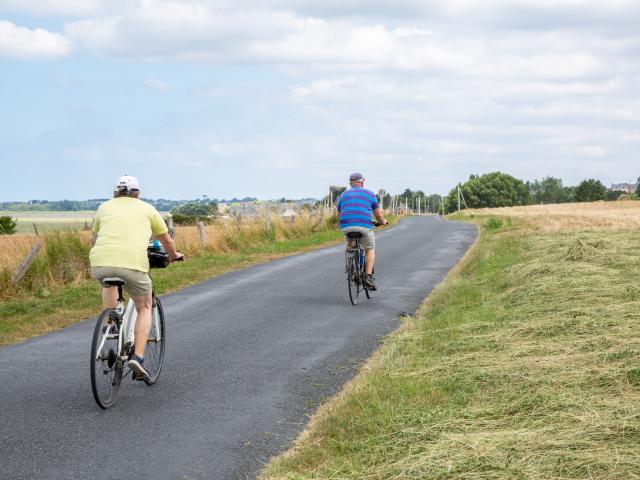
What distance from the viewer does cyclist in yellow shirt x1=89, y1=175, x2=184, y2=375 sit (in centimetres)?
695

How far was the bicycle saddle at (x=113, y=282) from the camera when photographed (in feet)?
22.9

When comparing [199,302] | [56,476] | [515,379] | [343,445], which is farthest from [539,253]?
[56,476]

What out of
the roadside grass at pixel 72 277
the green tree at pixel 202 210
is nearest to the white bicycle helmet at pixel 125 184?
the roadside grass at pixel 72 277

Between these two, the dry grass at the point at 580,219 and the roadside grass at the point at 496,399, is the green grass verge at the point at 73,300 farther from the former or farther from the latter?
the dry grass at the point at 580,219

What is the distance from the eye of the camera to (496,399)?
242 inches

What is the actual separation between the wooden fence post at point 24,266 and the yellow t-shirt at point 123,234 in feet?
29.8

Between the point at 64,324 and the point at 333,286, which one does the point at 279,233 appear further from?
the point at 64,324

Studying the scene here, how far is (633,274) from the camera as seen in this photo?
1253 centimetres

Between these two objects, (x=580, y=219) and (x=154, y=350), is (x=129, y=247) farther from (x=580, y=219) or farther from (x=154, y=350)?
(x=580, y=219)

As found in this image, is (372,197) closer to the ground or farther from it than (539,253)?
farther from it

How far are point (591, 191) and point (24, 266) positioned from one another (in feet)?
520

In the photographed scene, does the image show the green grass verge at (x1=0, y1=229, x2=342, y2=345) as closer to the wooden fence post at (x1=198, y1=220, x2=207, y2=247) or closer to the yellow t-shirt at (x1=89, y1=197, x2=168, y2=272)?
the wooden fence post at (x1=198, y1=220, x2=207, y2=247)

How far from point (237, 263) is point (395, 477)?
1701cm

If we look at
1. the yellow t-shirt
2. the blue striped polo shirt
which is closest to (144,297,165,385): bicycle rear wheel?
the yellow t-shirt
